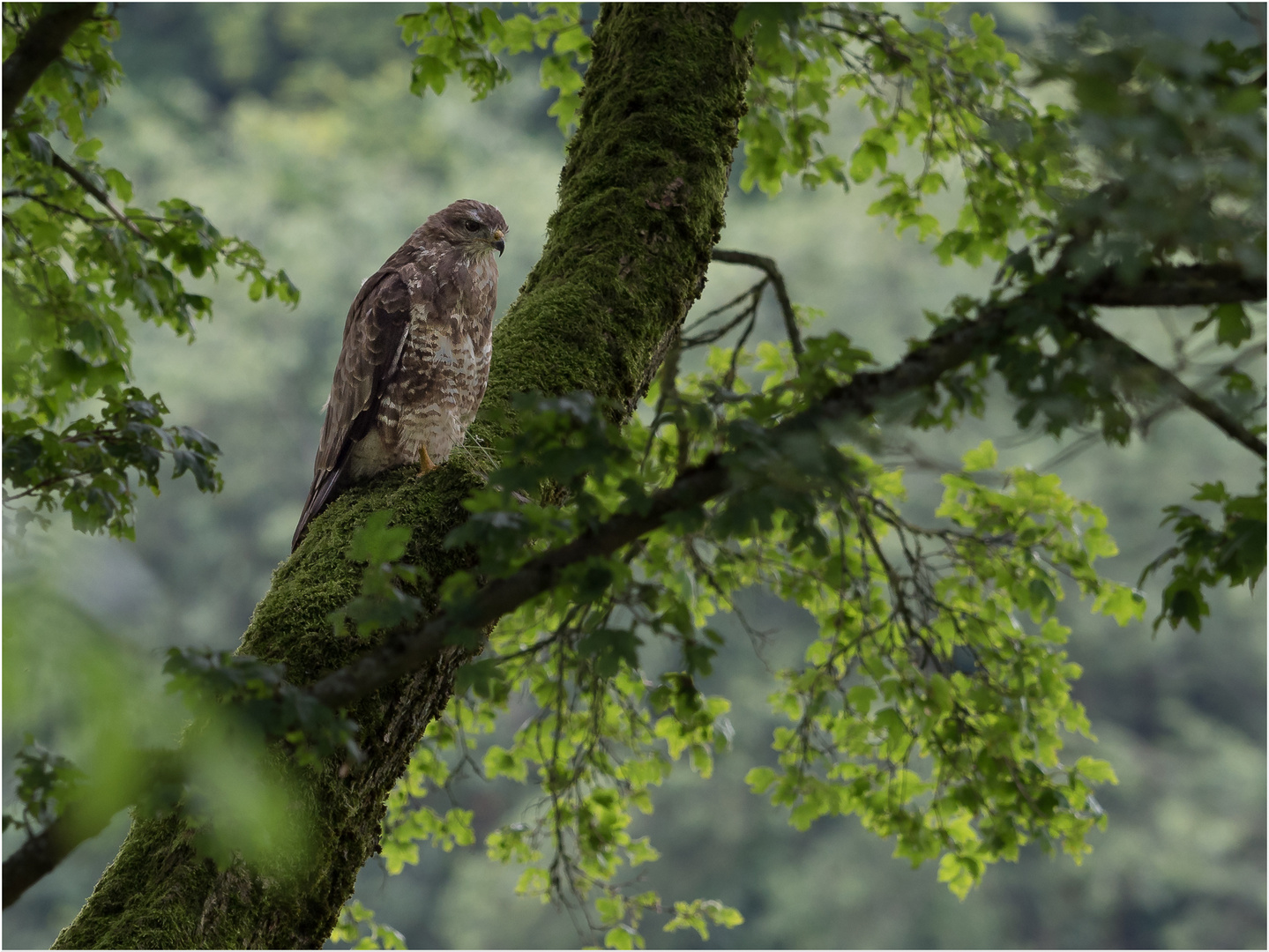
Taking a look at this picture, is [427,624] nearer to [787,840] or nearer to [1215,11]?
[1215,11]

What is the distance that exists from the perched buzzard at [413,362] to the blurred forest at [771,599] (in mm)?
9619

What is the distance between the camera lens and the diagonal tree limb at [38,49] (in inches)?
70.7

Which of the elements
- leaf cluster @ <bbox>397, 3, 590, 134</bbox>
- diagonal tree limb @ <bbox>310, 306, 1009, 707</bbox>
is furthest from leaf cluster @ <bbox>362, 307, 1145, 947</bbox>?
leaf cluster @ <bbox>397, 3, 590, 134</bbox>

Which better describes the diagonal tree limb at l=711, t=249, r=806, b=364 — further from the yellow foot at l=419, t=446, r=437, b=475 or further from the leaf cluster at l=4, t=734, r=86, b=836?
the leaf cluster at l=4, t=734, r=86, b=836

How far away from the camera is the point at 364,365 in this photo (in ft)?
10.0

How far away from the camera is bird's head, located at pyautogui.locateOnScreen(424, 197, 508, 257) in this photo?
3305 millimetres

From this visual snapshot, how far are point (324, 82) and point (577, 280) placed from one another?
90.5ft

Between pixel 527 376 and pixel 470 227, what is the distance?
788 millimetres

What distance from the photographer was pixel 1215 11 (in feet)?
5.54

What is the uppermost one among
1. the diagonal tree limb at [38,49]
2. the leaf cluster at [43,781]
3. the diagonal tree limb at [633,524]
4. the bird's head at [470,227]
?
the bird's head at [470,227]

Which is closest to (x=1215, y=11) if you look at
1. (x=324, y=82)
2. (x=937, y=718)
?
(x=937, y=718)

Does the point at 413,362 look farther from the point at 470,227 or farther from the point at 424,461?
the point at 470,227

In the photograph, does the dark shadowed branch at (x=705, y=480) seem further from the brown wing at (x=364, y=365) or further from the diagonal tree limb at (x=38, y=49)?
the brown wing at (x=364, y=365)

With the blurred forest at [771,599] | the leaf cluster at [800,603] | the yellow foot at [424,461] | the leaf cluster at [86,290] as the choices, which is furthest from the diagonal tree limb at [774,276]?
the blurred forest at [771,599]
